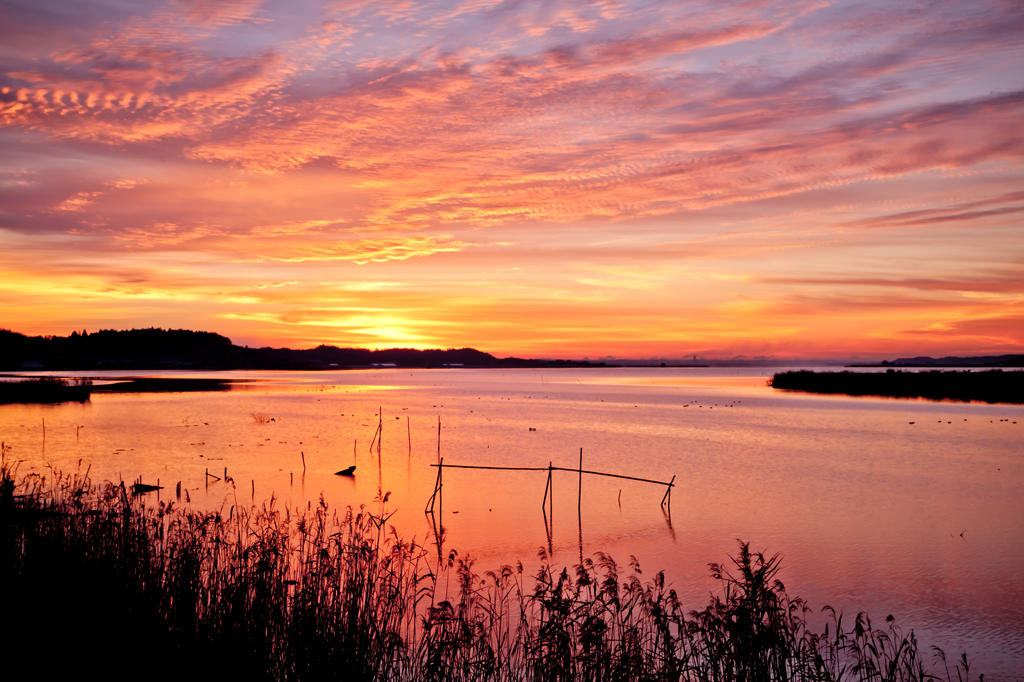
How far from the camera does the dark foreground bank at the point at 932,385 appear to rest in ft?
234

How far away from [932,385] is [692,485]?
221 ft

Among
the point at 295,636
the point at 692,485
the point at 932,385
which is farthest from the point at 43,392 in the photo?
the point at 932,385

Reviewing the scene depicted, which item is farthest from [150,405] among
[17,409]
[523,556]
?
[523,556]

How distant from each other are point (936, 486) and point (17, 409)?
54.5m

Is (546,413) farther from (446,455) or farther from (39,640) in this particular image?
(39,640)

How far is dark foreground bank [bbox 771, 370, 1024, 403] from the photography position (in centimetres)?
7144

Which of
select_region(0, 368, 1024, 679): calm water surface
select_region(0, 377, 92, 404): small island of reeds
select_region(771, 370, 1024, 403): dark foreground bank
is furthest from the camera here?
select_region(771, 370, 1024, 403): dark foreground bank

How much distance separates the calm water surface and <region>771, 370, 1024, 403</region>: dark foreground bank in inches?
931

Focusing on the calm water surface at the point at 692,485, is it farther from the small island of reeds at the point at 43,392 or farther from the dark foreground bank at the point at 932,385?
the dark foreground bank at the point at 932,385

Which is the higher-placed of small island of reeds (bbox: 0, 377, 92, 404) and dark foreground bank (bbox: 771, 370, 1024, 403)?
dark foreground bank (bbox: 771, 370, 1024, 403)

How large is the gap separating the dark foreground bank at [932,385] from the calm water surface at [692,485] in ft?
77.6

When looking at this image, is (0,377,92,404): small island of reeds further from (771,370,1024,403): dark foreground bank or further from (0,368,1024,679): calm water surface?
(771,370,1024,403): dark foreground bank

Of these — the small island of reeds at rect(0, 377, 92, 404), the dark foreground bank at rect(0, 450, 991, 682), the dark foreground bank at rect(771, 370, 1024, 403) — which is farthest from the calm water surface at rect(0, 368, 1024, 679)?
the dark foreground bank at rect(771, 370, 1024, 403)

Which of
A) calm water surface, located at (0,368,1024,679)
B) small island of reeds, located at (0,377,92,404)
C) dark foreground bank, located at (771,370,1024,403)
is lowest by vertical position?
calm water surface, located at (0,368,1024,679)
